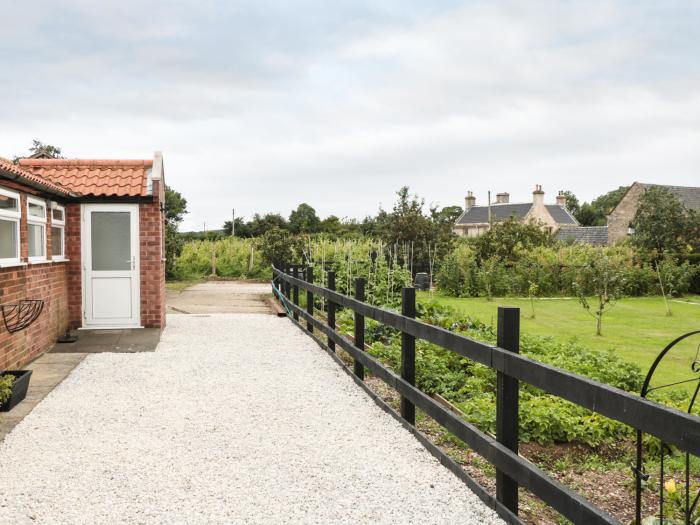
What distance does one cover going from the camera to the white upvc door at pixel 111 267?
10734 mm

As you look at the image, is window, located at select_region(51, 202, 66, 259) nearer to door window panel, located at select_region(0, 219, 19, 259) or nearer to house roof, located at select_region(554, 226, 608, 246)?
door window panel, located at select_region(0, 219, 19, 259)

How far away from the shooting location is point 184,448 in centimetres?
467

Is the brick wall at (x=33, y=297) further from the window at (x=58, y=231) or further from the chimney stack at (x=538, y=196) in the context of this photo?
the chimney stack at (x=538, y=196)

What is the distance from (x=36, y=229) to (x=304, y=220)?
54993mm

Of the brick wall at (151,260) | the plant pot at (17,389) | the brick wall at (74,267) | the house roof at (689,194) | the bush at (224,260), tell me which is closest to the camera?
the plant pot at (17,389)

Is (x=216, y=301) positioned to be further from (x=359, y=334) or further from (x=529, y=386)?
(x=529, y=386)

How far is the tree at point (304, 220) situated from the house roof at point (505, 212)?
1532cm

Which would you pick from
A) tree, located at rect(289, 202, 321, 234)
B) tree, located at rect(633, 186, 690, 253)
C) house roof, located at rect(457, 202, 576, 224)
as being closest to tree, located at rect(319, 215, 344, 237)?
tree, located at rect(289, 202, 321, 234)

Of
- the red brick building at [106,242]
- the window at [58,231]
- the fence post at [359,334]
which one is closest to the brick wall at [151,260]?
the red brick building at [106,242]

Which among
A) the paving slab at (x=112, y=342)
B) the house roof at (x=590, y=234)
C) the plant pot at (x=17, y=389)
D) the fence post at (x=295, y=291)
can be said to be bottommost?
the paving slab at (x=112, y=342)

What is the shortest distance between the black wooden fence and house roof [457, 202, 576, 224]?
5898cm

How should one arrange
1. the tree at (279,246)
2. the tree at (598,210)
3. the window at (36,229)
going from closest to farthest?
the window at (36,229) < the tree at (279,246) < the tree at (598,210)

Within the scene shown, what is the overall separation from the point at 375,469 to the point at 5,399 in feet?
11.3

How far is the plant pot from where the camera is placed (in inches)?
222
